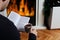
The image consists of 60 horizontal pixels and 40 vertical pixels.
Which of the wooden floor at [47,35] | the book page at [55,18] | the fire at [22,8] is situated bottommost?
the wooden floor at [47,35]

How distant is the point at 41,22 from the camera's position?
2662mm

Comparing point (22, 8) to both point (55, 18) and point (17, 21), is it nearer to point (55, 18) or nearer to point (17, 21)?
point (55, 18)

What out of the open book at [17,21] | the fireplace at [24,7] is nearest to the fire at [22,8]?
the fireplace at [24,7]

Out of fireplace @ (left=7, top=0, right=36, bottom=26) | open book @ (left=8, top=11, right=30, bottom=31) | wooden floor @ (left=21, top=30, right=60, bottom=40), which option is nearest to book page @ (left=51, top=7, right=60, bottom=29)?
wooden floor @ (left=21, top=30, right=60, bottom=40)

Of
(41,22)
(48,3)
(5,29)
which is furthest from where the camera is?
(41,22)

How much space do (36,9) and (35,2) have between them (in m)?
0.13

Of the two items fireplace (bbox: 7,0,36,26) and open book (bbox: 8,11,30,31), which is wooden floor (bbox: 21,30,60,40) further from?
open book (bbox: 8,11,30,31)

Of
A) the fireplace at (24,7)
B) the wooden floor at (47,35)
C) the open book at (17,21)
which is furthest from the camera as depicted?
the fireplace at (24,7)

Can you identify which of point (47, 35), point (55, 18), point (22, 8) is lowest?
point (47, 35)

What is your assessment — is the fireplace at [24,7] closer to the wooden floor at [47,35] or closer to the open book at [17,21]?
the wooden floor at [47,35]

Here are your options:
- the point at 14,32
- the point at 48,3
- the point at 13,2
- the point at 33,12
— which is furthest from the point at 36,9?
the point at 14,32

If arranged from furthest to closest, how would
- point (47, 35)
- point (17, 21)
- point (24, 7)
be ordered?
point (24, 7) → point (47, 35) → point (17, 21)

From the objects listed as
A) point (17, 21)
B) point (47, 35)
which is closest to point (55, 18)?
point (47, 35)

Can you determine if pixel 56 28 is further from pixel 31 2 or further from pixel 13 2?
pixel 13 2
